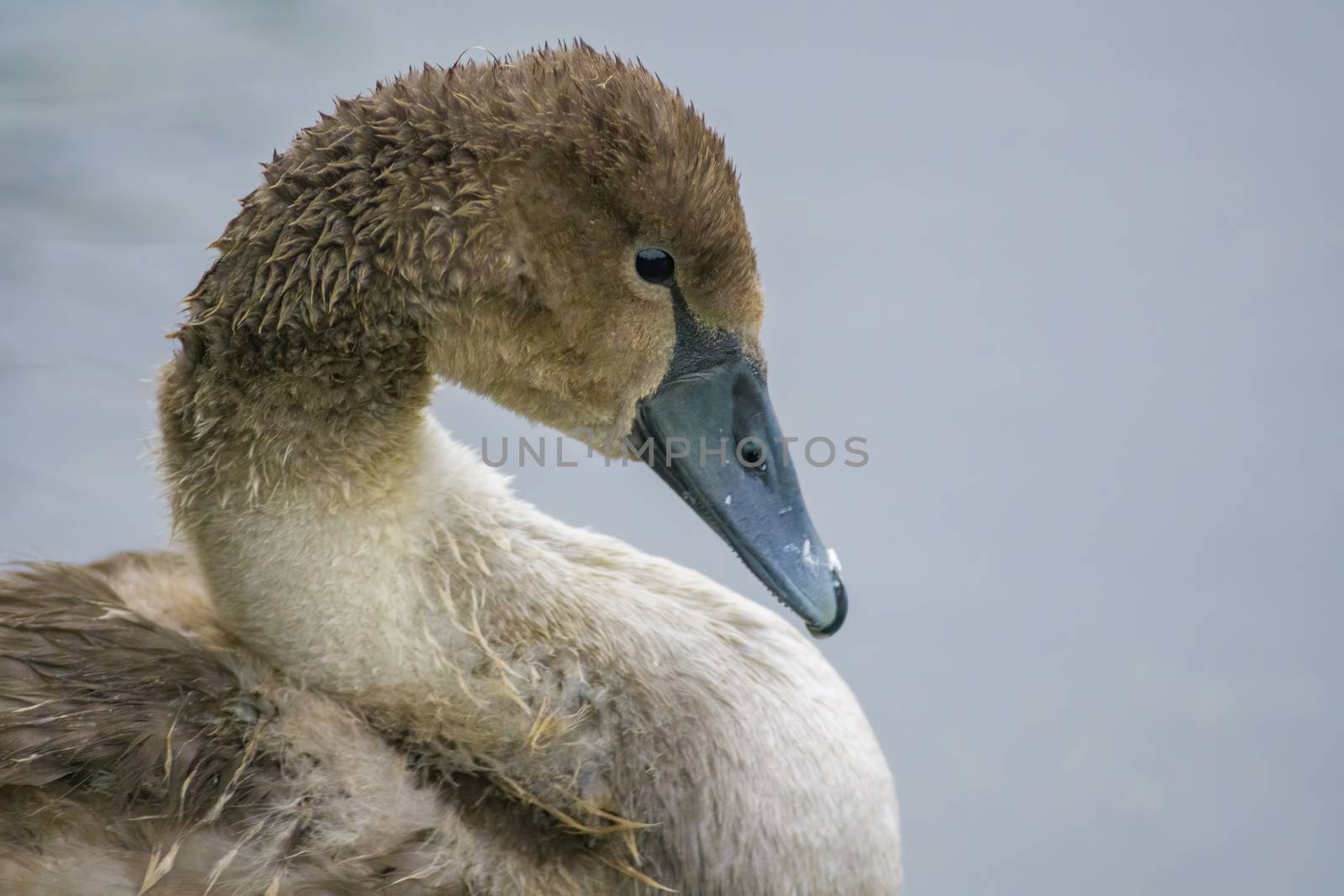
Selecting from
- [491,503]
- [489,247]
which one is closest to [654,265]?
[489,247]

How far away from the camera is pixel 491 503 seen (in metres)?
2.01

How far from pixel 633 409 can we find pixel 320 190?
19.1 inches

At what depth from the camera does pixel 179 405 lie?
1.76m

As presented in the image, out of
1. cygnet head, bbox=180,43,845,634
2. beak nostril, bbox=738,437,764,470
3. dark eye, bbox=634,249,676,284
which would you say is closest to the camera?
cygnet head, bbox=180,43,845,634

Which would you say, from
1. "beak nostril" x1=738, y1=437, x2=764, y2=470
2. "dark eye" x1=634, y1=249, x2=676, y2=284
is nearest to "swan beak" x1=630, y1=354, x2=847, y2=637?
"beak nostril" x1=738, y1=437, x2=764, y2=470

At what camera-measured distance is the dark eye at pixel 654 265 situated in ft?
5.86

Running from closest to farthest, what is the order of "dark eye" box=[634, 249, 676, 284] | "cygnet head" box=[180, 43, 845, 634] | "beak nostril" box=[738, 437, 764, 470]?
"cygnet head" box=[180, 43, 845, 634]
"dark eye" box=[634, 249, 676, 284]
"beak nostril" box=[738, 437, 764, 470]

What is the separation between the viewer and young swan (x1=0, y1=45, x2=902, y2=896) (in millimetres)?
1690

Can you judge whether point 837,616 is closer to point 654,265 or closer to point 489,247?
point 654,265

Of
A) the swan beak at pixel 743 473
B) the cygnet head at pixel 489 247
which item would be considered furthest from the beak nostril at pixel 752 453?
the cygnet head at pixel 489 247

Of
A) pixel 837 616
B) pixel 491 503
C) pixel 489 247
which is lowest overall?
pixel 837 616

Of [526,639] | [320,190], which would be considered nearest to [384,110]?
[320,190]

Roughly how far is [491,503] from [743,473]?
37 cm

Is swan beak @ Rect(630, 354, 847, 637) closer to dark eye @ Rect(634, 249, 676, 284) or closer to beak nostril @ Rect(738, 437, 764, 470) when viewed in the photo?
beak nostril @ Rect(738, 437, 764, 470)
